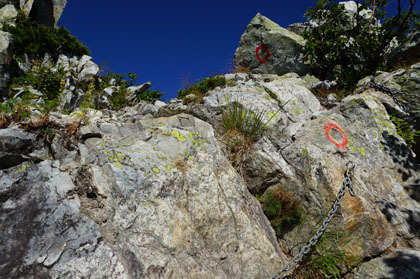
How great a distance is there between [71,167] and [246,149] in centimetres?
305

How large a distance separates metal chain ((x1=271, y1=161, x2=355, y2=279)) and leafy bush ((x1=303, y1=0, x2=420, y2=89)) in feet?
21.7

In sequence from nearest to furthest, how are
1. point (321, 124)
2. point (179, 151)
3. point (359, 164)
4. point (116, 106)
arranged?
point (179, 151)
point (359, 164)
point (321, 124)
point (116, 106)

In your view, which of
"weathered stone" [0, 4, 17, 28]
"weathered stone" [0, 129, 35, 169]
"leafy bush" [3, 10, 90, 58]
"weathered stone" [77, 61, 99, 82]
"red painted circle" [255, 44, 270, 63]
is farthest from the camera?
"weathered stone" [0, 4, 17, 28]

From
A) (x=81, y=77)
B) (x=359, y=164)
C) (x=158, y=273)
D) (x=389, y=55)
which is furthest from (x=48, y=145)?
(x=389, y=55)

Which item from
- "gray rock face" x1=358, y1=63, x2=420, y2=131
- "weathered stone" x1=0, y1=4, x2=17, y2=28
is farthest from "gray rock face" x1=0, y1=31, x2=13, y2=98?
"gray rock face" x1=358, y1=63, x2=420, y2=131

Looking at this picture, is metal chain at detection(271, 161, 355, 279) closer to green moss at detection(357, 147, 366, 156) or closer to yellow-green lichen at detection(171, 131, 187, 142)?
green moss at detection(357, 147, 366, 156)

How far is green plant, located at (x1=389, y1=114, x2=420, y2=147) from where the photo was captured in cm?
588

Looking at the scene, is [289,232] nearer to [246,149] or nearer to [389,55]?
[246,149]

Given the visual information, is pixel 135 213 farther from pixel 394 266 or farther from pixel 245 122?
pixel 394 266

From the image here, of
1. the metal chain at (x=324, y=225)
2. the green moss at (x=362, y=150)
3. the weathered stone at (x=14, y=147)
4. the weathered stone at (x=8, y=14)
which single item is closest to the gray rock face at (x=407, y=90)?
the green moss at (x=362, y=150)

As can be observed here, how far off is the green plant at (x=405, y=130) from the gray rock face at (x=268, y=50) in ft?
18.7

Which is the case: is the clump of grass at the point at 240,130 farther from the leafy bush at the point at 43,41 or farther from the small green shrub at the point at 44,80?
the leafy bush at the point at 43,41

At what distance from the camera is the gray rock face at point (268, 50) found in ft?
36.2

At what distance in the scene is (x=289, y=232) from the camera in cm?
403
